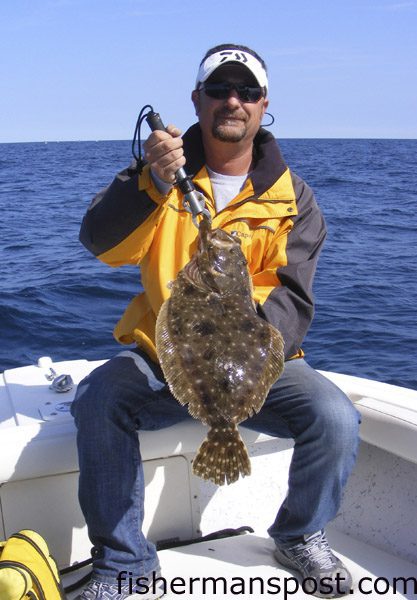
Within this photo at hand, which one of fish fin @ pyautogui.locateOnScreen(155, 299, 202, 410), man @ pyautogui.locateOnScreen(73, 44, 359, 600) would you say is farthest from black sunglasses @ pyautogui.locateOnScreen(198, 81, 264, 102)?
fish fin @ pyautogui.locateOnScreen(155, 299, 202, 410)

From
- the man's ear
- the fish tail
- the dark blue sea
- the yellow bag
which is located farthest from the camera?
the dark blue sea

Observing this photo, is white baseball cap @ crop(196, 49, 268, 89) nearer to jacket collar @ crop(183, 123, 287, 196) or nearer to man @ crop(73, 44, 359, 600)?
man @ crop(73, 44, 359, 600)

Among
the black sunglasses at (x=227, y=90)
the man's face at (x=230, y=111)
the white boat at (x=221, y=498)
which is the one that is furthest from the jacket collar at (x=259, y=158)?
the white boat at (x=221, y=498)

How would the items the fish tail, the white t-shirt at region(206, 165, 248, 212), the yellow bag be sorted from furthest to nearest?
the white t-shirt at region(206, 165, 248, 212) → the fish tail → the yellow bag

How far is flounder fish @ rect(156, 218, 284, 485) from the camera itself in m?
2.66

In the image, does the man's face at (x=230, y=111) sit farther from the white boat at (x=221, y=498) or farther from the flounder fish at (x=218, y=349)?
the white boat at (x=221, y=498)

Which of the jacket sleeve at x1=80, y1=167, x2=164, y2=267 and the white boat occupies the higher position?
the jacket sleeve at x1=80, y1=167, x2=164, y2=267

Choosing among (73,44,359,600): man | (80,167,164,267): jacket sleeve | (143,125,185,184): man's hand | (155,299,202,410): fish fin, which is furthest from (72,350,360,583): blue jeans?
(143,125,185,184): man's hand

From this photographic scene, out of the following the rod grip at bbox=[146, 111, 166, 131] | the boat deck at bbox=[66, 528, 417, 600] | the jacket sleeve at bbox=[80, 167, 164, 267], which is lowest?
the boat deck at bbox=[66, 528, 417, 600]

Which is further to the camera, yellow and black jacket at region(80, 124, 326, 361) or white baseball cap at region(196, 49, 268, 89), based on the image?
white baseball cap at region(196, 49, 268, 89)

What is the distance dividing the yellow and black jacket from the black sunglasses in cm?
32

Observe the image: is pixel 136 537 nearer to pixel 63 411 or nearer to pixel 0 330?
pixel 63 411

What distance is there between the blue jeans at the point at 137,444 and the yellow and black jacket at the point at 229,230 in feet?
0.66

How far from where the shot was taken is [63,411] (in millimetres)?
3420
